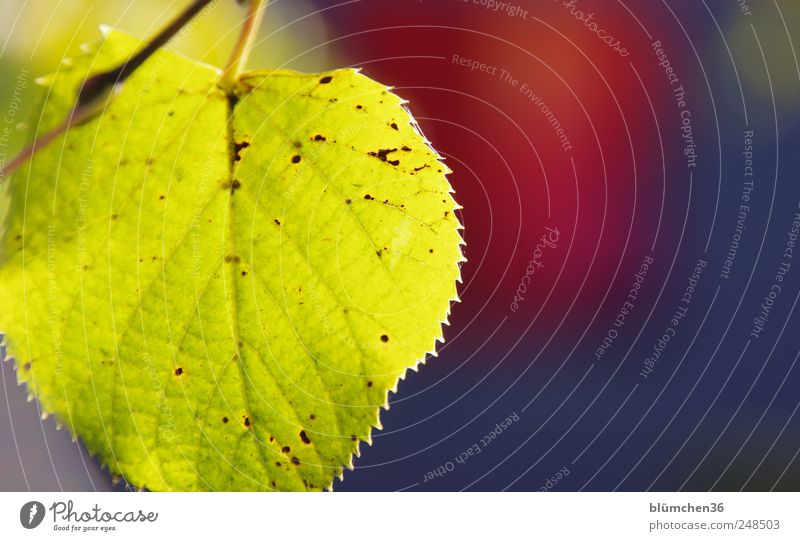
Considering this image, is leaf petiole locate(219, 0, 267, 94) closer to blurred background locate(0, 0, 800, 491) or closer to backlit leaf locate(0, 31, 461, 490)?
backlit leaf locate(0, 31, 461, 490)

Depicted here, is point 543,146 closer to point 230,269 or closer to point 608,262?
point 608,262

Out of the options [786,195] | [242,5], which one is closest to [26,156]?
[242,5]

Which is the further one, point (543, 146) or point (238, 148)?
point (543, 146)

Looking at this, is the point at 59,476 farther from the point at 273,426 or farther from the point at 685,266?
the point at 685,266
